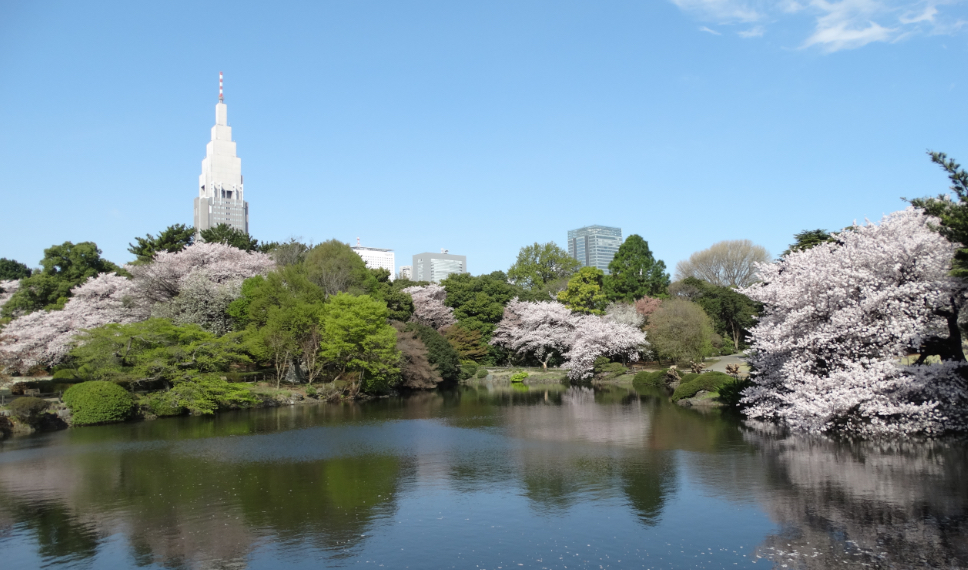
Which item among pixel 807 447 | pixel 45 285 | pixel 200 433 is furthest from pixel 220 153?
pixel 807 447

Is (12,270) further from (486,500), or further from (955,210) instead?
(955,210)

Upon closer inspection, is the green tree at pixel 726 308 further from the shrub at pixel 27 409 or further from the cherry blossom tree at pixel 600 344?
the shrub at pixel 27 409

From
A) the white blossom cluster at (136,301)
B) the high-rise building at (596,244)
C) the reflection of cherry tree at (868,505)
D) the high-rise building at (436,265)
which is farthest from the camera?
the high-rise building at (436,265)

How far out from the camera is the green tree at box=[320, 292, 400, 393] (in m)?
33.2

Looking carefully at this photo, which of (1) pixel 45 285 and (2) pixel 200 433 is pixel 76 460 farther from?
(1) pixel 45 285

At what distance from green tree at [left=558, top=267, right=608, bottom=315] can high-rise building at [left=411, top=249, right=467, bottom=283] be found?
13006cm

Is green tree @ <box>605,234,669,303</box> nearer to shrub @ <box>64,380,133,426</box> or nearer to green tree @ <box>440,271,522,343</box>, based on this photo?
green tree @ <box>440,271,522,343</box>

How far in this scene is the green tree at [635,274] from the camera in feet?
172

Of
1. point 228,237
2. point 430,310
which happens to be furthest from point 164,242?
point 430,310

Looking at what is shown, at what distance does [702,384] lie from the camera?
95.4 feet

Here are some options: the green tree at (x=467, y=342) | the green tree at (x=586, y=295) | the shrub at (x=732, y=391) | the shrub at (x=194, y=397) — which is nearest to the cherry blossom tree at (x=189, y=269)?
the shrub at (x=194, y=397)

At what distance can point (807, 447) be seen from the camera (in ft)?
56.7

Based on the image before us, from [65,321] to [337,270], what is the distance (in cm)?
1633

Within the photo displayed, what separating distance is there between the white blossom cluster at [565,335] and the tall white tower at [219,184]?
9703cm
